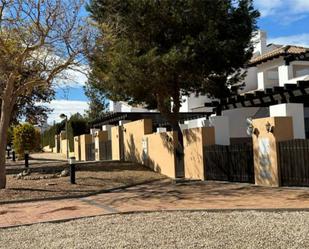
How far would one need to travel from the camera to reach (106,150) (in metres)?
32.1

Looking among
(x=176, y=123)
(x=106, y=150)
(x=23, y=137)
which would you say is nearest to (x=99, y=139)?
(x=106, y=150)

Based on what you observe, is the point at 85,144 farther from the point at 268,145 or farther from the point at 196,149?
the point at 268,145

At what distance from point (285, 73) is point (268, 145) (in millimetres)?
14427

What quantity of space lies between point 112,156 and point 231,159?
13893 mm

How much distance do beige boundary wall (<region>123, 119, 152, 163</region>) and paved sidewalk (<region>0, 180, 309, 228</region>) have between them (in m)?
6.95

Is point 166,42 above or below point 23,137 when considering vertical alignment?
above

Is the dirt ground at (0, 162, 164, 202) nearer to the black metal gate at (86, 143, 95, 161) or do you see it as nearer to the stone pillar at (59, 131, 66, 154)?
the black metal gate at (86, 143, 95, 161)

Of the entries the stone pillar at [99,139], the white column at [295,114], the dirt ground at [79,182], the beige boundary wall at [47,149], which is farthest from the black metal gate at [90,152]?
the beige boundary wall at [47,149]

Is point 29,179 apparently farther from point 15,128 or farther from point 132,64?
point 15,128

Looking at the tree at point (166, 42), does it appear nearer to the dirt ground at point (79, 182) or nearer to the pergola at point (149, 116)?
the dirt ground at point (79, 182)

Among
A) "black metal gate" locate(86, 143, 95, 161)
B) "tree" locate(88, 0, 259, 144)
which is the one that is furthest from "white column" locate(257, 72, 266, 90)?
"black metal gate" locate(86, 143, 95, 161)

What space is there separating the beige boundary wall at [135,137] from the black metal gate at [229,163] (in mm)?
5479

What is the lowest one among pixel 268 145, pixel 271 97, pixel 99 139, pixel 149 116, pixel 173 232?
pixel 173 232

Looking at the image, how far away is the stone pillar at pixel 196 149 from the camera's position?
746 inches
